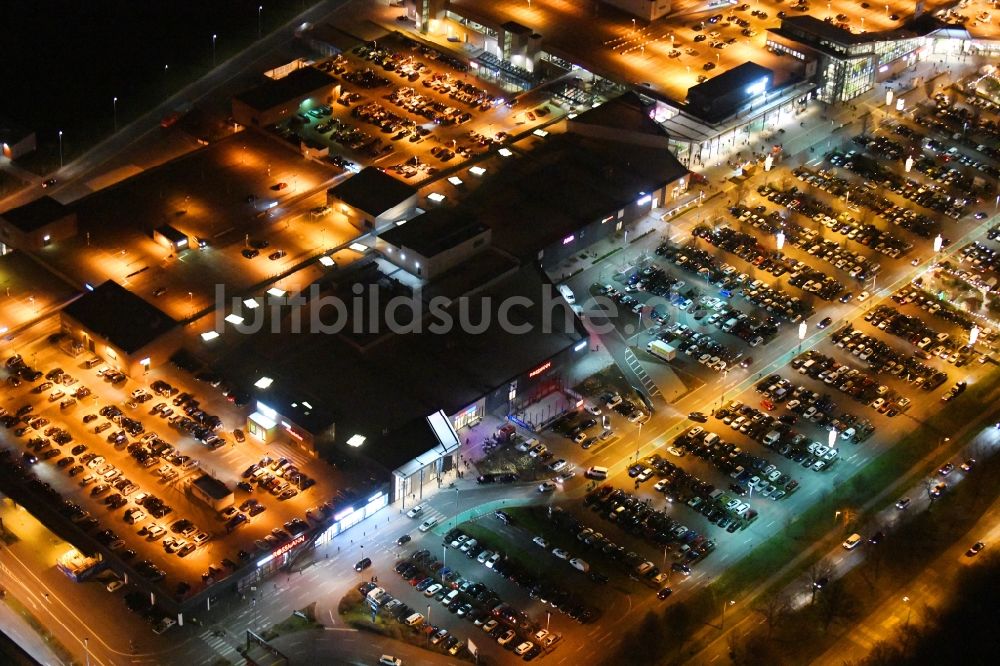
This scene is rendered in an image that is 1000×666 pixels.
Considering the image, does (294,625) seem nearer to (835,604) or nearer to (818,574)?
(818,574)

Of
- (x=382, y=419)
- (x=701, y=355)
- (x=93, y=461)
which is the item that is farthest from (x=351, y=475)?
(x=701, y=355)

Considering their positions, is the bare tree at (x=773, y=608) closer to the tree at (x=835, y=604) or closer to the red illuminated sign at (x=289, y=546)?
the tree at (x=835, y=604)

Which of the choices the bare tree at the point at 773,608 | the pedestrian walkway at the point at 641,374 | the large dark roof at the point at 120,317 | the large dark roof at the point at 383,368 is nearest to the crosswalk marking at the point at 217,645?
the large dark roof at the point at 383,368

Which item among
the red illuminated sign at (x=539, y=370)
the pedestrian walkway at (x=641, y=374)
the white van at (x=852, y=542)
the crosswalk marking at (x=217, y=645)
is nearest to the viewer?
the crosswalk marking at (x=217, y=645)

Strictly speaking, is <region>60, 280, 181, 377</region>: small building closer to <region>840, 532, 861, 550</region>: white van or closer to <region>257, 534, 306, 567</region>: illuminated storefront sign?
<region>257, 534, 306, 567</region>: illuminated storefront sign

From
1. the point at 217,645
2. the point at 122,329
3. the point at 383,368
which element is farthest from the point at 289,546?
the point at 122,329

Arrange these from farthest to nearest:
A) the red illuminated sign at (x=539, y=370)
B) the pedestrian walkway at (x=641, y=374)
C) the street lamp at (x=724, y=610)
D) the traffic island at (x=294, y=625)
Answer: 1. the pedestrian walkway at (x=641, y=374)
2. the red illuminated sign at (x=539, y=370)
3. the street lamp at (x=724, y=610)
4. the traffic island at (x=294, y=625)
